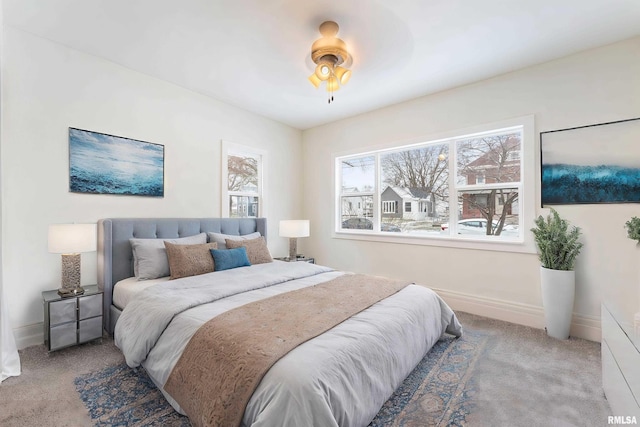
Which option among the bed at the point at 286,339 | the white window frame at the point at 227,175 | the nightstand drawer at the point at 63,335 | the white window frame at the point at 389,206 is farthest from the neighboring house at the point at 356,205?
the nightstand drawer at the point at 63,335

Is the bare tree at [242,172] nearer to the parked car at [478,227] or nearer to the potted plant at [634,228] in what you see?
the parked car at [478,227]

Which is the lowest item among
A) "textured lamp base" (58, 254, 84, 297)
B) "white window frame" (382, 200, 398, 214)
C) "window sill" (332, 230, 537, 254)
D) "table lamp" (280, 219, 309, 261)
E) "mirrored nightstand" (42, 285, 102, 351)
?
"mirrored nightstand" (42, 285, 102, 351)

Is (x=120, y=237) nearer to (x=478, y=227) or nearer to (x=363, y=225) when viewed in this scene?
(x=363, y=225)

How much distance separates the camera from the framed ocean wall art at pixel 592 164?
2.57 metres

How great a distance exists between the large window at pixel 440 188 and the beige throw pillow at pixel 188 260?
2341 mm

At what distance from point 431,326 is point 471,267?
1494 mm

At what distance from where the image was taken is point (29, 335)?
254cm

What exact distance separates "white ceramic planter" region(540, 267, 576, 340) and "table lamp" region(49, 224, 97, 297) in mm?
4185

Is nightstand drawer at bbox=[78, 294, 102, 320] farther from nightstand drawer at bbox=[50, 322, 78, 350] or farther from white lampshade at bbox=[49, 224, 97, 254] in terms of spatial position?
white lampshade at bbox=[49, 224, 97, 254]

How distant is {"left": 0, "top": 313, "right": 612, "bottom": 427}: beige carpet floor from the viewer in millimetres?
1687

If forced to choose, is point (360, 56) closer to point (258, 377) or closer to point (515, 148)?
point (515, 148)

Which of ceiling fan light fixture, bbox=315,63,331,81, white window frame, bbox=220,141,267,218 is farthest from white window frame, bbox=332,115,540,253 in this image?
ceiling fan light fixture, bbox=315,63,331,81

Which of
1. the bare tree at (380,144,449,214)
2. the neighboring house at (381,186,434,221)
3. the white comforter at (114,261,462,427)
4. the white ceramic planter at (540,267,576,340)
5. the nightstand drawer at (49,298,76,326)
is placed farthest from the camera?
the neighboring house at (381,186,434,221)

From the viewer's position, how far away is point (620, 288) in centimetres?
263
